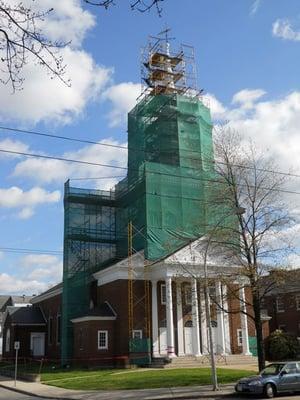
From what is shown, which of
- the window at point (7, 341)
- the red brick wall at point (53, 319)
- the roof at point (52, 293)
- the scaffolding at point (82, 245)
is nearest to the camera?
the scaffolding at point (82, 245)

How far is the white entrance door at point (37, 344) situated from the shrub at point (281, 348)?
27.3 meters

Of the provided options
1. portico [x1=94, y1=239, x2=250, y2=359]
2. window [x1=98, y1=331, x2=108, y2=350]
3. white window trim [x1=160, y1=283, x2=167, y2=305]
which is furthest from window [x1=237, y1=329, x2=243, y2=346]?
window [x1=98, y1=331, x2=108, y2=350]

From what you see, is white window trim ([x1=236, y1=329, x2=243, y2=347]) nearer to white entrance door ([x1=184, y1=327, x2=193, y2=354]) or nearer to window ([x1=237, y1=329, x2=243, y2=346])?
window ([x1=237, y1=329, x2=243, y2=346])

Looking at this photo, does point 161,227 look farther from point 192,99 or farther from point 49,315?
point 49,315

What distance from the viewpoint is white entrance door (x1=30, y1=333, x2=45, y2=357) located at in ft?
201

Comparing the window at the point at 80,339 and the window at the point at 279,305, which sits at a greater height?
the window at the point at 279,305

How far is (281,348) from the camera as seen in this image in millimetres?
43969

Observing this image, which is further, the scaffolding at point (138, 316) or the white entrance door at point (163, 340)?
the white entrance door at point (163, 340)

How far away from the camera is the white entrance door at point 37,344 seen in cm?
6125

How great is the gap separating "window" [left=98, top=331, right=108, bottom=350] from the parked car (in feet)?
77.9

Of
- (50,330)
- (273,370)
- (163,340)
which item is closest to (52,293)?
(50,330)

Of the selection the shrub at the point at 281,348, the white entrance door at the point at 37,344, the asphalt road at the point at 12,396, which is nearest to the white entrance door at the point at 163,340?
the shrub at the point at 281,348

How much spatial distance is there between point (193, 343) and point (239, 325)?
260 inches

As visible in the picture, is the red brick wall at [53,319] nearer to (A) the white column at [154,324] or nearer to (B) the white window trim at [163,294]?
(A) the white column at [154,324]
